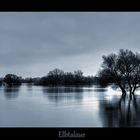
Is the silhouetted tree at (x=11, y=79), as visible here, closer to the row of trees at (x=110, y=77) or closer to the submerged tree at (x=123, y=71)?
the row of trees at (x=110, y=77)

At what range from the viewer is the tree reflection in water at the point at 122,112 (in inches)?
57.1

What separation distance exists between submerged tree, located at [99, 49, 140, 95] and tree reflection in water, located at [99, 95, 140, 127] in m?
0.09

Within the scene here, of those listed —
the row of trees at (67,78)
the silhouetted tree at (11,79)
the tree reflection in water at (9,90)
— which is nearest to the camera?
the silhouetted tree at (11,79)

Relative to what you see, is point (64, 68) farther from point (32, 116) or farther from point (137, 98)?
point (137, 98)

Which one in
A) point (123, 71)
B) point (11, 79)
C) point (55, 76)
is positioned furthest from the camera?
point (123, 71)

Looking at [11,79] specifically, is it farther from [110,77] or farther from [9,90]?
[110,77]

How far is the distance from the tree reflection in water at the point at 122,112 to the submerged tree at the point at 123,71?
9cm

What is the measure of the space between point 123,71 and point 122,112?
507mm

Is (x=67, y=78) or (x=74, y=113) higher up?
(x=67, y=78)

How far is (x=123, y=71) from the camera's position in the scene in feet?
7.04

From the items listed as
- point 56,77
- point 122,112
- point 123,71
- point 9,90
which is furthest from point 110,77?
point 9,90

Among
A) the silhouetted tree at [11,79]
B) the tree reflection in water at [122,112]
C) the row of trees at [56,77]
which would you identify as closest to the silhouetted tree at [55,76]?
the row of trees at [56,77]

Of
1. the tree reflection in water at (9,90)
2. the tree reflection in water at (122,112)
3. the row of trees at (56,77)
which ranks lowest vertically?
the tree reflection in water at (122,112)

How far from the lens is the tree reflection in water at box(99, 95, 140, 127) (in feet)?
4.76
